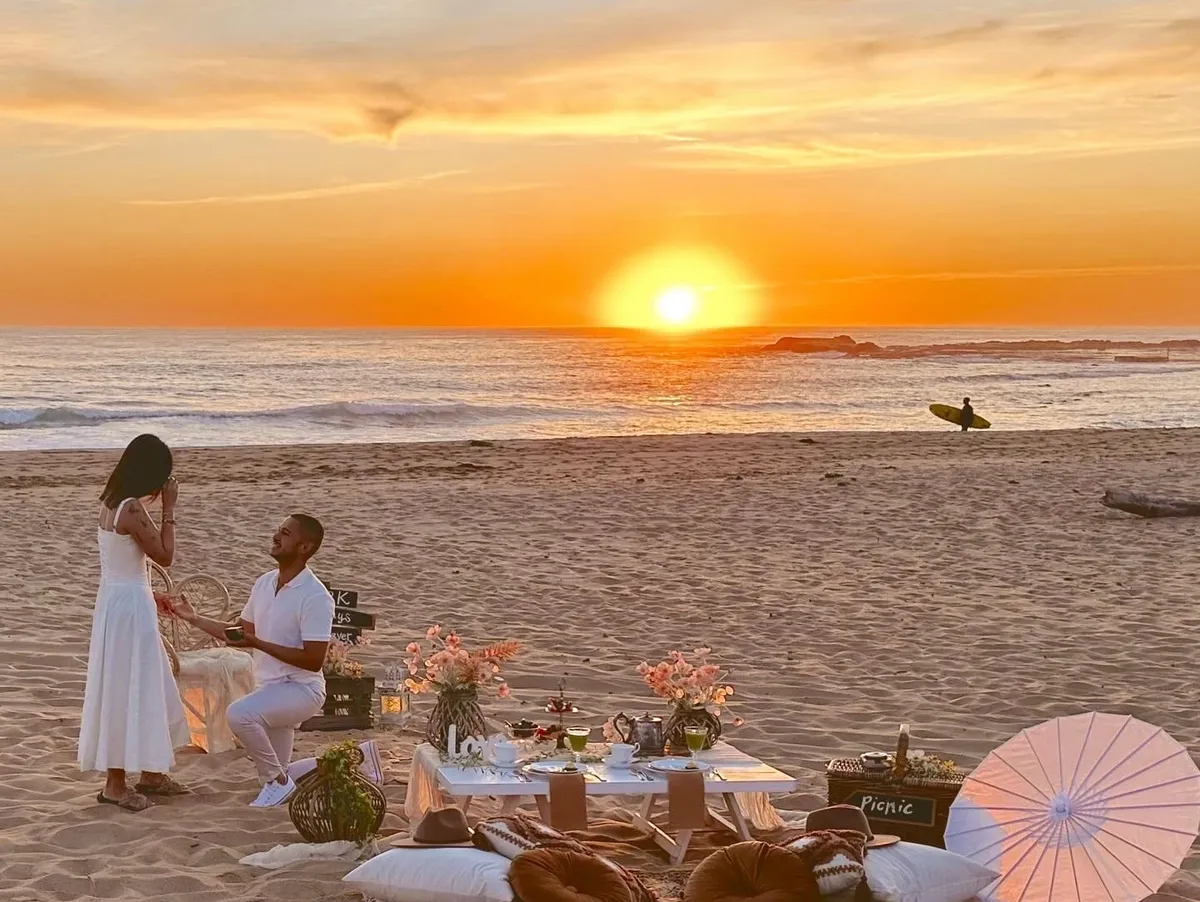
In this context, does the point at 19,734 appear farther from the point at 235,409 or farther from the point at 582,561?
the point at 235,409

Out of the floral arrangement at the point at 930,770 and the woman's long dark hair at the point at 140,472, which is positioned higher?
the woman's long dark hair at the point at 140,472

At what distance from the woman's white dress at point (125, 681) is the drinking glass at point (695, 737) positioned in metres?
2.40

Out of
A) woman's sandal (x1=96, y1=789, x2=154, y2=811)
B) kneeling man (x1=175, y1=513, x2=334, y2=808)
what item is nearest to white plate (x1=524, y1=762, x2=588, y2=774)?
kneeling man (x1=175, y1=513, x2=334, y2=808)

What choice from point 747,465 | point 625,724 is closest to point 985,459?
point 747,465

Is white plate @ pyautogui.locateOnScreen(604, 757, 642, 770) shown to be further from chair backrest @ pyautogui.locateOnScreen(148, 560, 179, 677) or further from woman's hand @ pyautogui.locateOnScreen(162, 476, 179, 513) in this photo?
chair backrest @ pyautogui.locateOnScreen(148, 560, 179, 677)

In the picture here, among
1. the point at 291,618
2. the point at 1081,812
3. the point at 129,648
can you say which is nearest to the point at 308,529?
the point at 291,618

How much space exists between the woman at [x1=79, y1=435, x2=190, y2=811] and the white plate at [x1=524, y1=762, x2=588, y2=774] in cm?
181

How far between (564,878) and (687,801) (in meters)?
1.00

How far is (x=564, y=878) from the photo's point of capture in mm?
4973

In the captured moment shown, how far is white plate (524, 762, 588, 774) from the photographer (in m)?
5.88

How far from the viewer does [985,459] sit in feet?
84.4

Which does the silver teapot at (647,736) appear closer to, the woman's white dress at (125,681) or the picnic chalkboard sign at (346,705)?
the woman's white dress at (125,681)

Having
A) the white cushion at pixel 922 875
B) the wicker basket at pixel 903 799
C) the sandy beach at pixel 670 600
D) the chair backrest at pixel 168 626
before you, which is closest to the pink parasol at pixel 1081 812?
the white cushion at pixel 922 875

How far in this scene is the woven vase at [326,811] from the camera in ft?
19.9
